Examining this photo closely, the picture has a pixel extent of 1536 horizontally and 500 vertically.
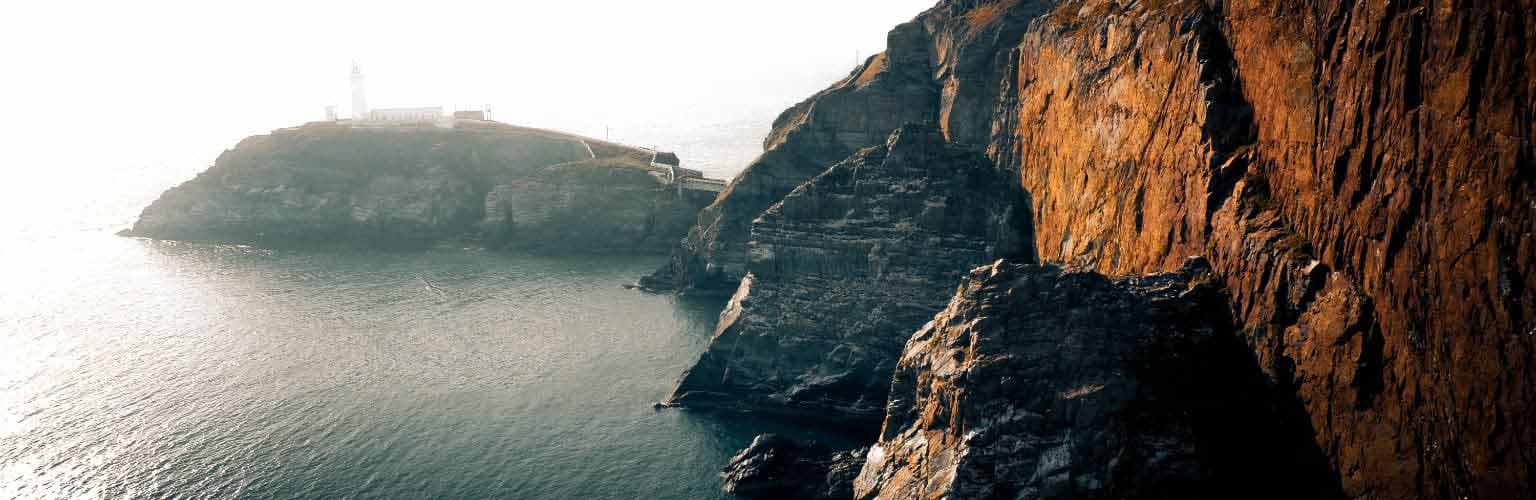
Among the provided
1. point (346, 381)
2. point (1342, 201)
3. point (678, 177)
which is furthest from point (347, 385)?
point (678, 177)

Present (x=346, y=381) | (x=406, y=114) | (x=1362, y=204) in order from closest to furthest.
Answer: (x=1362, y=204), (x=346, y=381), (x=406, y=114)

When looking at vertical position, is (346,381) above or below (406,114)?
below

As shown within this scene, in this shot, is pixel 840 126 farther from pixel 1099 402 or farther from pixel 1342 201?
pixel 1342 201

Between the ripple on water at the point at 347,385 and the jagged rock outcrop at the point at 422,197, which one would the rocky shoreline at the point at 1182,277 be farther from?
→ the jagged rock outcrop at the point at 422,197

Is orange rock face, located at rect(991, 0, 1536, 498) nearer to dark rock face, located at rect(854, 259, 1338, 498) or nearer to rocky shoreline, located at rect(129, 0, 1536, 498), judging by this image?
rocky shoreline, located at rect(129, 0, 1536, 498)

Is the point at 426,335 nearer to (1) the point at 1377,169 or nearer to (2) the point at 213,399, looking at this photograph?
(2) the point at 213,399

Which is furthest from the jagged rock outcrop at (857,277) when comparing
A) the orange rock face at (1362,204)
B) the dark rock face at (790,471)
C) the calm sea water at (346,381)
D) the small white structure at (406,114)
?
the small white structure at (406,114)
